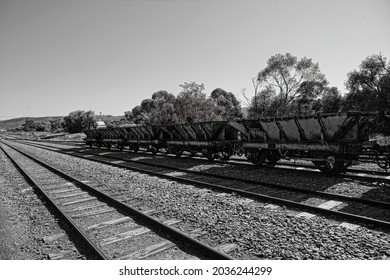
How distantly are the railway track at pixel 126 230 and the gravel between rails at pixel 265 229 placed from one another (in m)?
0.36

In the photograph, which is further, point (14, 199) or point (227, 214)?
point (14, 199)

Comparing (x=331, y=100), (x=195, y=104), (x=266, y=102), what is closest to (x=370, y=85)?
(x=331, y=100)

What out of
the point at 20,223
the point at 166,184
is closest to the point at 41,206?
the point at 20,223

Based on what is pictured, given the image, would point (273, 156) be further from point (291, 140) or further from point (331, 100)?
point (331, 100)

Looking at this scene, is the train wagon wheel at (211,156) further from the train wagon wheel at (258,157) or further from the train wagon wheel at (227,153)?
the train wagon wheel at (258,157)

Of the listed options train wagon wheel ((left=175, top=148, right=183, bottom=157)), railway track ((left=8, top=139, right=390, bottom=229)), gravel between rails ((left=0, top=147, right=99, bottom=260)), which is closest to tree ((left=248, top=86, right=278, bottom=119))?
train wagon wheel ((left=175, top=148, right=183, bottom=157))

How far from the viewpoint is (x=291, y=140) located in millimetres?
9656

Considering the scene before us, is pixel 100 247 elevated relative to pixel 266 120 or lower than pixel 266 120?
lower

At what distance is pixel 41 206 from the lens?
21.6ft

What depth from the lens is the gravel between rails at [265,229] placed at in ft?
12.1

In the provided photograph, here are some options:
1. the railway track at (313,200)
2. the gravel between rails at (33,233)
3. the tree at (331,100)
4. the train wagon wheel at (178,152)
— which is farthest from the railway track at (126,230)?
the tree at (331,100)

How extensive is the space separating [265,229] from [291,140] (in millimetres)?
5897
